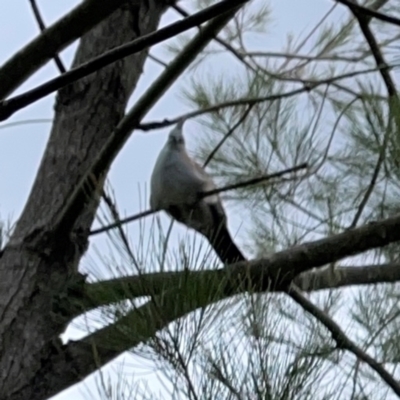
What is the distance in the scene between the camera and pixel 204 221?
63.5 inches

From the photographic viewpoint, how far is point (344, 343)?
1070 millimetres

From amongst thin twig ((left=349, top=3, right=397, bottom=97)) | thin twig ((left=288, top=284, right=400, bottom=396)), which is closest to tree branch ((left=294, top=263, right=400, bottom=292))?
thin twig ((left=288, top=284, right=400, bottom=396))

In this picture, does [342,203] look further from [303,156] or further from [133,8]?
[133,8]

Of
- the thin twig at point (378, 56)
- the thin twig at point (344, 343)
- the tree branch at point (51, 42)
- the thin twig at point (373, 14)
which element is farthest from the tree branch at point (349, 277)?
the tree branch at point (51, 42)

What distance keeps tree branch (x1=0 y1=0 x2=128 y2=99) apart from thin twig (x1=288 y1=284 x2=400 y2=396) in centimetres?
43

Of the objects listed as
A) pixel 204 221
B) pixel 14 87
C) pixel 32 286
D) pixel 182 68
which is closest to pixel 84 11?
pixel 14 87

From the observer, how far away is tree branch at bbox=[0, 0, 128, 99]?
0.77 m

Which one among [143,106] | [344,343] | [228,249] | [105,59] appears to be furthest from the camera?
[228,249]

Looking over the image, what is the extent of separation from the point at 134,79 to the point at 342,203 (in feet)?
1.13

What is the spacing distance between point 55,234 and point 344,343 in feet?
1.34

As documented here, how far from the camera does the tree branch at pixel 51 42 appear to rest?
774 mm

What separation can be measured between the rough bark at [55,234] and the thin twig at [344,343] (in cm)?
28

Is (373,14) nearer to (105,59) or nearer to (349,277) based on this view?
(105,59)

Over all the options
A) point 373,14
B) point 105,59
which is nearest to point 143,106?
point 373,14
